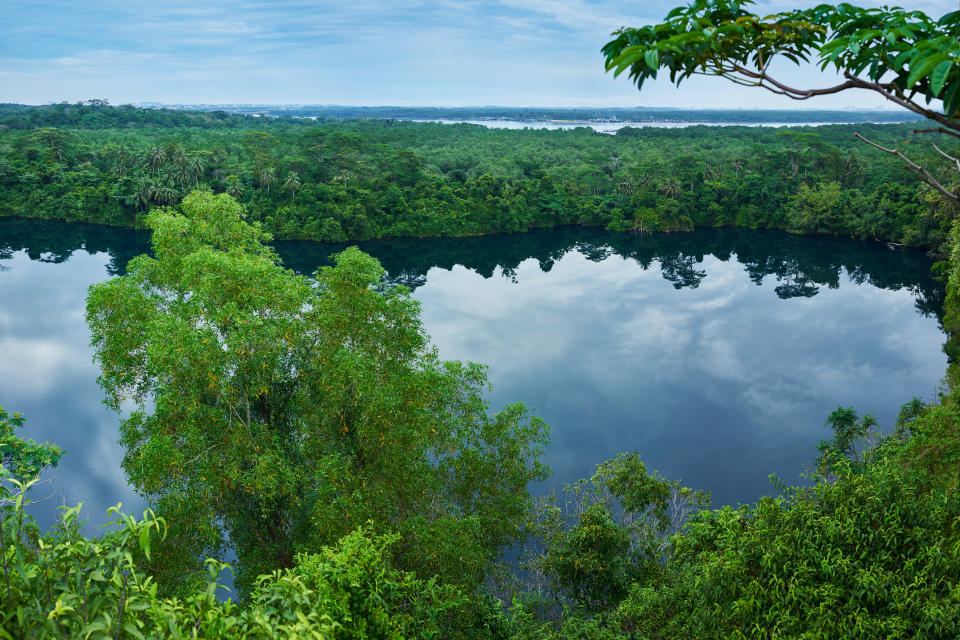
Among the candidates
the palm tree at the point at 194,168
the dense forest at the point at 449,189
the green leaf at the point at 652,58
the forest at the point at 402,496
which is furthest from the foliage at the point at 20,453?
the palm tree at the point at 194,168

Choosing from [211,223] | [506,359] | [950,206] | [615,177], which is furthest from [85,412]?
[615,177]

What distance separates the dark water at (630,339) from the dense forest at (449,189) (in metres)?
2.25

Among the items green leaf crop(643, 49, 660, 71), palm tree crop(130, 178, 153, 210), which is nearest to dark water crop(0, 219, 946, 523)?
palm tree crop(130, 178, 153, 210)

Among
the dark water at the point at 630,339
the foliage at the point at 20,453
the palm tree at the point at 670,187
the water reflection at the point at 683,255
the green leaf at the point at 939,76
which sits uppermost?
the green leaf at the point at 939,76

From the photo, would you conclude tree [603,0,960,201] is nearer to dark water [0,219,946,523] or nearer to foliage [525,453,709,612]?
foliage [525,453,709,612]

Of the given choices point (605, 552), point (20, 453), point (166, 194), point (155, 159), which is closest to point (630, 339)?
point (605, 552)

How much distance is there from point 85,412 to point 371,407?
1659 centimetres

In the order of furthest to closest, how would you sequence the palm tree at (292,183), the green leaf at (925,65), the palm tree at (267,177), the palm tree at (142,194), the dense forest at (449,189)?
the palm tree at (267,177) < the palm tree at (142,194) < the palm tree at (292,183) < the dense forest at (449,189) < the green leaf at (925,65)

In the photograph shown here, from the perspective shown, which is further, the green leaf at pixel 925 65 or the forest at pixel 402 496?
the forest at pixel 402 496

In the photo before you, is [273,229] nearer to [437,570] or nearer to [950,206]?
[437,570]

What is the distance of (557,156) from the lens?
74.0 meters

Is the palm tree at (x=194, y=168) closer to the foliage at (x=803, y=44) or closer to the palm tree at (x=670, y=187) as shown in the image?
the palm tree at (x=670, y=187)

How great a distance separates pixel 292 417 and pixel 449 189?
42.0m

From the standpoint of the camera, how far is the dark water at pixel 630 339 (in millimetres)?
19594
